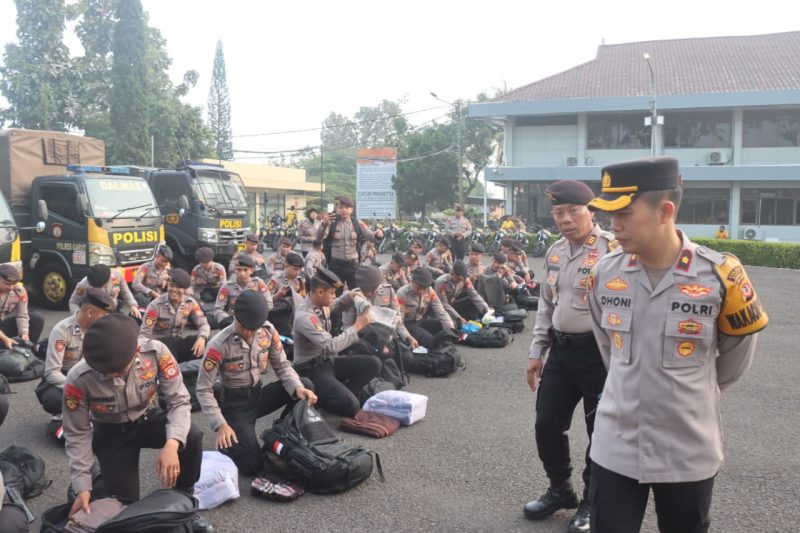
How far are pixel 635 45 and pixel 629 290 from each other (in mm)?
35830

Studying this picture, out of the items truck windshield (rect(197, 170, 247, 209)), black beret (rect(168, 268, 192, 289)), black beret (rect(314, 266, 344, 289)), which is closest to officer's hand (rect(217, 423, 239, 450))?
black beret (rect(314, 266, 344, 289))

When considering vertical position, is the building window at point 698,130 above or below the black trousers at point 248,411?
above

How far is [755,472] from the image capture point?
4.66 metres

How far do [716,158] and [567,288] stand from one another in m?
27.3

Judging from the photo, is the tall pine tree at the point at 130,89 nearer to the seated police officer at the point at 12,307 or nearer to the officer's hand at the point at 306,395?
the seated police officer at the point at 12,307

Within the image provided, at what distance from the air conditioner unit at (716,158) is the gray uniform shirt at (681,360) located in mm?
28411

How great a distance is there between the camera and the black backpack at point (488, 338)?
9.02m

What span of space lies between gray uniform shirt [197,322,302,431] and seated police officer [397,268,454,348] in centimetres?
323

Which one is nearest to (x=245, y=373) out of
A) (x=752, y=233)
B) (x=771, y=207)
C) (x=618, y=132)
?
(x=752, y=233)

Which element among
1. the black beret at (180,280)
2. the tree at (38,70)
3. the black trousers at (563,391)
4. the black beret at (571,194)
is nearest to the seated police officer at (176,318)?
the black beret at (180,280)

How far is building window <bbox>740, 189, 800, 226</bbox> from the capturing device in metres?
27.3

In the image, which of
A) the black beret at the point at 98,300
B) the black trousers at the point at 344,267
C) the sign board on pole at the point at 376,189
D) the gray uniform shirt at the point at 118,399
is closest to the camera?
the gray uniform shirt at the point at 118,399

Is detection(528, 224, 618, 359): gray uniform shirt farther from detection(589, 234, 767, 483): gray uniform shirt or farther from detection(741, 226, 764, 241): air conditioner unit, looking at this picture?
detection(741, 226, 764, 241): air conditioner unit

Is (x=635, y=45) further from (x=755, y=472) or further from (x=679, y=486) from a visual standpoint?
(x=679, y=486)
